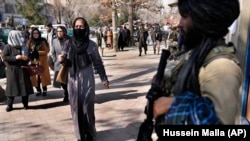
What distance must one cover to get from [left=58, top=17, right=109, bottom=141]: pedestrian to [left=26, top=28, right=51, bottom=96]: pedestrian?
344cm

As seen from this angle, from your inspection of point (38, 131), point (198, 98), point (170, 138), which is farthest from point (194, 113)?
point (38, 131)

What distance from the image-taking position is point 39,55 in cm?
818

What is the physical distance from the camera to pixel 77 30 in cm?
479

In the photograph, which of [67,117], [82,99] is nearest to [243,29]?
[82,99]

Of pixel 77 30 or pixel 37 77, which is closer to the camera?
pixel 77 30

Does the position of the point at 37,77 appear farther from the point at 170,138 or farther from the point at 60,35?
the point at 170,138

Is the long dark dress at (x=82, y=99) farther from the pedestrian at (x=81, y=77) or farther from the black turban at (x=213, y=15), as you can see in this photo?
the black turban at (x=213, y=15)

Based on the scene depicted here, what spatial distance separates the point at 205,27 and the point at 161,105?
0.37m

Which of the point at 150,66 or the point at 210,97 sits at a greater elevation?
the point at 210,97

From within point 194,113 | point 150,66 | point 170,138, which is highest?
point 194,113

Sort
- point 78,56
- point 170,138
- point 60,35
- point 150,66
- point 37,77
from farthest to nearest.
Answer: point 150,66 → point 37,77 → point 60,35 → point 78,56 → point 170,138

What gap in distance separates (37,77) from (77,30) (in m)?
3.86

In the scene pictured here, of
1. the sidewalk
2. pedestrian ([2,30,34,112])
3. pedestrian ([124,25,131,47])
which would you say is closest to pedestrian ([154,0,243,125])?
the sidewalk

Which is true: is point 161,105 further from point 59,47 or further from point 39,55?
point 39,55
